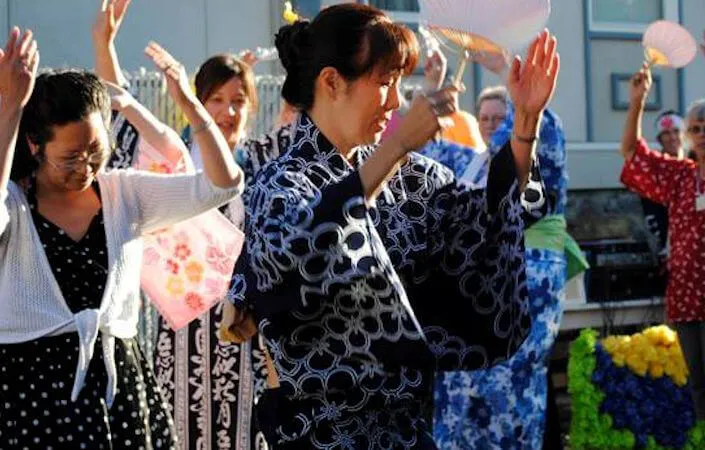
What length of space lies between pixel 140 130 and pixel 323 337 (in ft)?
4.53

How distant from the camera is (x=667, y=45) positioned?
694 cm

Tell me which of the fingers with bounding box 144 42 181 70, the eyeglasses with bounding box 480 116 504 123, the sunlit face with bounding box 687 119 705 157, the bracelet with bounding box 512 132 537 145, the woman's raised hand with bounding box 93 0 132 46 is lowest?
the sunlit face with bounding box 687 119 705 157

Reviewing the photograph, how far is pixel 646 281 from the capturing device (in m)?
10.1

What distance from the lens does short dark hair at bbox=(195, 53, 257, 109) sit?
5.43m

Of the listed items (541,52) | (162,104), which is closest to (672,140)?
(162,104)

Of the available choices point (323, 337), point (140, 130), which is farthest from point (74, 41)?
point (323, 337)

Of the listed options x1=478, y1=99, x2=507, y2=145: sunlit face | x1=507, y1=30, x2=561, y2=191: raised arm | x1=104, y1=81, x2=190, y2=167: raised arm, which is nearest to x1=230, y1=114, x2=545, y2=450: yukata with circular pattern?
x1=507, y1=30, x2=561, y2=191: raised arm

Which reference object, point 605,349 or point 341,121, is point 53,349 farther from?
point 605,349

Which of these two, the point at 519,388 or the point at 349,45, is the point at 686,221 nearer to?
the point at 519,388

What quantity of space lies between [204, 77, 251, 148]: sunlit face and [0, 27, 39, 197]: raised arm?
202cm

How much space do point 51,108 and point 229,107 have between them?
6.08 ft

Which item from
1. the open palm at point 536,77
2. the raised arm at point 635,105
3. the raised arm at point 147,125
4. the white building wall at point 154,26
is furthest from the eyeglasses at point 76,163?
the white building wall at point 154,26

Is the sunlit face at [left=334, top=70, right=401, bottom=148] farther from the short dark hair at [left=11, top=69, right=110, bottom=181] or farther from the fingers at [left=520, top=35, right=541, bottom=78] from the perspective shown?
the short dark hair at [left=11, top=69, right=110, bottom=181]

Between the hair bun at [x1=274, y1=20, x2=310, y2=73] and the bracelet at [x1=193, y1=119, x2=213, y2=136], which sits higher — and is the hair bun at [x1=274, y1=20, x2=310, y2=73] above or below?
above
